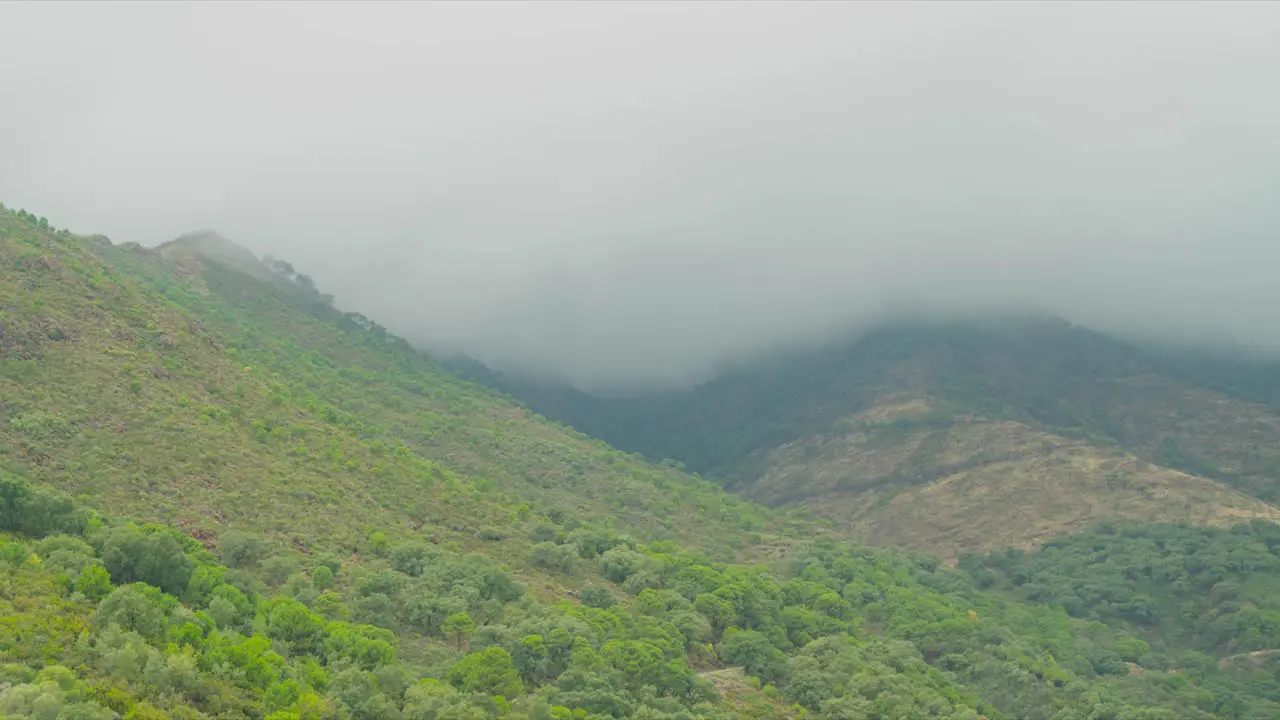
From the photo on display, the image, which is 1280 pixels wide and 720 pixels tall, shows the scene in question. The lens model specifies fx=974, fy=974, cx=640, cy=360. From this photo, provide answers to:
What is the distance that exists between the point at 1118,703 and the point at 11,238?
12438 centimetres

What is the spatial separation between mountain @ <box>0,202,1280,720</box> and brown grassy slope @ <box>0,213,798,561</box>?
330mm

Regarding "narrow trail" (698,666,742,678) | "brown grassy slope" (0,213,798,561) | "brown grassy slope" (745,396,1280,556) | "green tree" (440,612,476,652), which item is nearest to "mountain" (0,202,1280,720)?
"green tree" (440,612,476,652)

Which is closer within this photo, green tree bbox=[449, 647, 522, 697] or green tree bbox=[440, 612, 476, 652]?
green tree bbox=[449, 647, 522, 697]

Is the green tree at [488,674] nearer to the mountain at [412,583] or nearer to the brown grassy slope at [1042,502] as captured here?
the mountain at [412,583]

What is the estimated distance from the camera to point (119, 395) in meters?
85.4

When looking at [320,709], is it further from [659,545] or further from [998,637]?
[998,637]

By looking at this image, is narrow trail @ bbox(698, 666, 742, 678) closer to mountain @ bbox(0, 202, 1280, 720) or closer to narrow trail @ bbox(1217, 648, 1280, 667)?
mountain @ bbox(0, 202, 1280, 720)

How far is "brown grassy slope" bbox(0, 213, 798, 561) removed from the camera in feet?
255

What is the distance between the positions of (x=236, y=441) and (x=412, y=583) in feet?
82.4

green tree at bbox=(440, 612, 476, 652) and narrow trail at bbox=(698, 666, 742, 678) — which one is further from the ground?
green tree at bbox=(440, 612, 476, 652)

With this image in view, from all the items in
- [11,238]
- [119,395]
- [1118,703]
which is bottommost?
[1118,703]

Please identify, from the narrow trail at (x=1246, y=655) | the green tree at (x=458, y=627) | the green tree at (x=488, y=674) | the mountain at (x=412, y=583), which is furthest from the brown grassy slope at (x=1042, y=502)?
the green tree at (x=488, y=674)

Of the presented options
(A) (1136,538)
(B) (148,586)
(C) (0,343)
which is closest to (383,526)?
(B) (148,586)

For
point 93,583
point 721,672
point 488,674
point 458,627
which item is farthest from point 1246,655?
point 93,583
